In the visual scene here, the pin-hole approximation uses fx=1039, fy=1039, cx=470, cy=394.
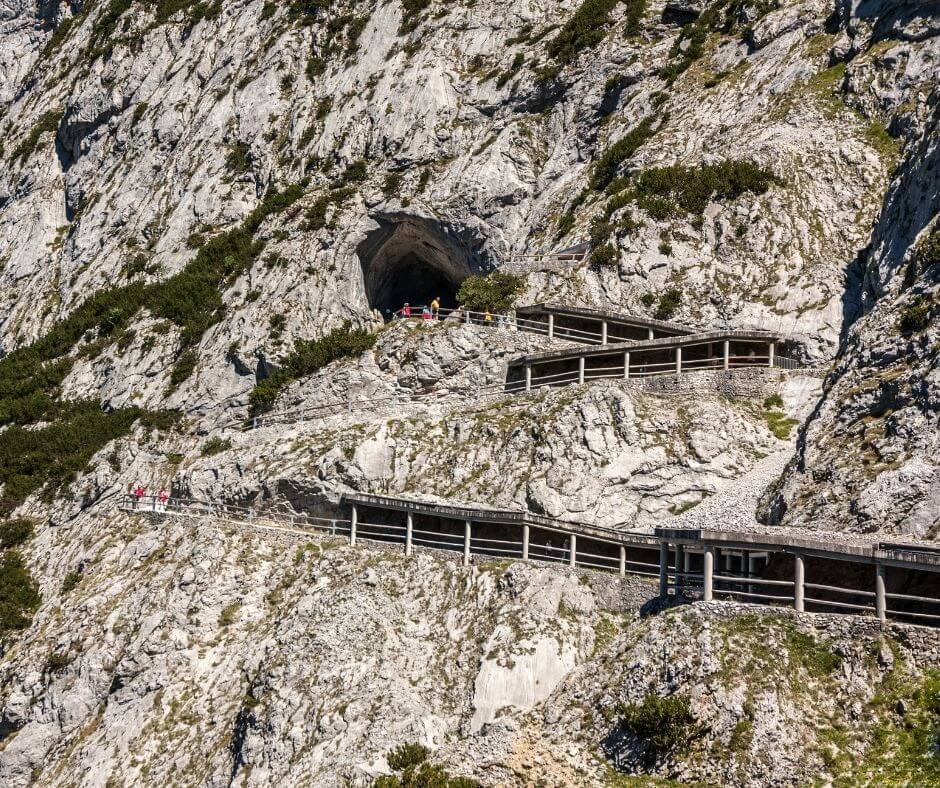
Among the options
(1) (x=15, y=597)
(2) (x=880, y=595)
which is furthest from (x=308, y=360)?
(2) (x=880, y=595)

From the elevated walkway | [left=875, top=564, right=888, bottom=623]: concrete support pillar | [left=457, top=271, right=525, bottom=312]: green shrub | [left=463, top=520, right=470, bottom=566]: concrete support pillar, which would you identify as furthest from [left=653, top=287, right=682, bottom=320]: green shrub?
[left=875, top=564, right=888, bottom=623]: concrete support pillar

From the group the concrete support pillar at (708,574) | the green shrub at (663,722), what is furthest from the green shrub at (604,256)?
the green shrub at (663,722)

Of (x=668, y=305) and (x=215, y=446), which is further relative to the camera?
(x=668, y=305)

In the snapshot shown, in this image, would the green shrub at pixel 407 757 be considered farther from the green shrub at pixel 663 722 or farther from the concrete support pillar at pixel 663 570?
the concrete support pillar at pixel 663 570

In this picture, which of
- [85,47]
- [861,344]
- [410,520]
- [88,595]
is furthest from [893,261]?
[85,47]

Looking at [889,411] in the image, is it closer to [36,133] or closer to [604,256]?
[604,256]

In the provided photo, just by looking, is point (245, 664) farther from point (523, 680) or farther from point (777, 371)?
point (777, 371)

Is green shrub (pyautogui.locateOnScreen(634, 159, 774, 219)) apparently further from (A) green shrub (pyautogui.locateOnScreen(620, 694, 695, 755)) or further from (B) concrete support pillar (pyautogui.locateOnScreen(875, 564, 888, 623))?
(A) green shrub (pyautogui.locateOnScreen(620, 694, 695, 755))
